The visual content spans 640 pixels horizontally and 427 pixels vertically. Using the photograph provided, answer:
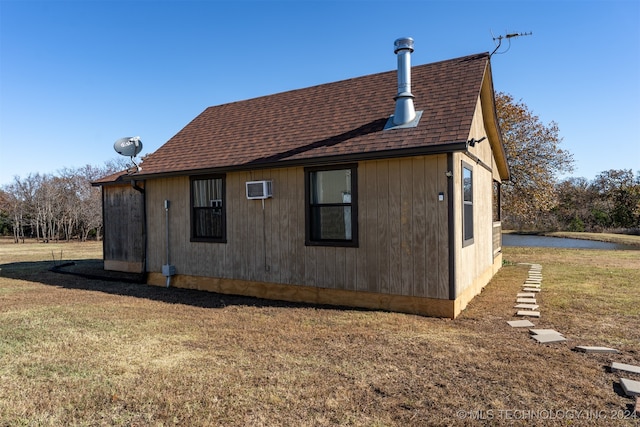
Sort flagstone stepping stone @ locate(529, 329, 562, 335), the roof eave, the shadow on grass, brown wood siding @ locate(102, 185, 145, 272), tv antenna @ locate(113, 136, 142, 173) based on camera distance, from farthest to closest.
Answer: brown wood siding @ locate(102, 185, 145, 272), tv antenna @ locate(113, 136, 142, 173), the shadow on grass, the roof eave, flagstone stepping stone @ locate(529, 329, 562, 335)

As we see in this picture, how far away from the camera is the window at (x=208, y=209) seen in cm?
840

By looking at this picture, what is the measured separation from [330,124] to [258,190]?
1957 mm

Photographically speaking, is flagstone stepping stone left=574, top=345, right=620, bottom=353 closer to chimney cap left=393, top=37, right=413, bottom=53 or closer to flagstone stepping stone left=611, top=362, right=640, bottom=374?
flagstone stepping stone left=611, top=362, right=640, bottom=374

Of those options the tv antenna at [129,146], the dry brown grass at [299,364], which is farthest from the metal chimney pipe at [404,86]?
the tv antenna at [129,146]

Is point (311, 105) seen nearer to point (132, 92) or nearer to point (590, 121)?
point (132, 92)

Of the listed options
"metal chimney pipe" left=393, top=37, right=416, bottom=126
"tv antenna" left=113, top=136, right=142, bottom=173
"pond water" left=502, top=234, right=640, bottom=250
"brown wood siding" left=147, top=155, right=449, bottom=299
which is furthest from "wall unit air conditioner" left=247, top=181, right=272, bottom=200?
"pond water" left=502, top=234, right=640, bottom=250

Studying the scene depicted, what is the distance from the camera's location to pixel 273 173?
300 inches

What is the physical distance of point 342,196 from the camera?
22.9 feet

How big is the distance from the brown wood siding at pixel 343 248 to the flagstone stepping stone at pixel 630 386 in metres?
2.62

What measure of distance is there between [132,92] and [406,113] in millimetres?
12915

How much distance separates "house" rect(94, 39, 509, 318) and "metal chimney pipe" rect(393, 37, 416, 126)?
0.06ft

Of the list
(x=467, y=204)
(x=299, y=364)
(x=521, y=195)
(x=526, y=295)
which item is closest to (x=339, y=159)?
(x=467, y=204)

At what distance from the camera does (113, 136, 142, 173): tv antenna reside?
981cm

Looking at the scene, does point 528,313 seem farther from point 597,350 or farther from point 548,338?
point 597,350
